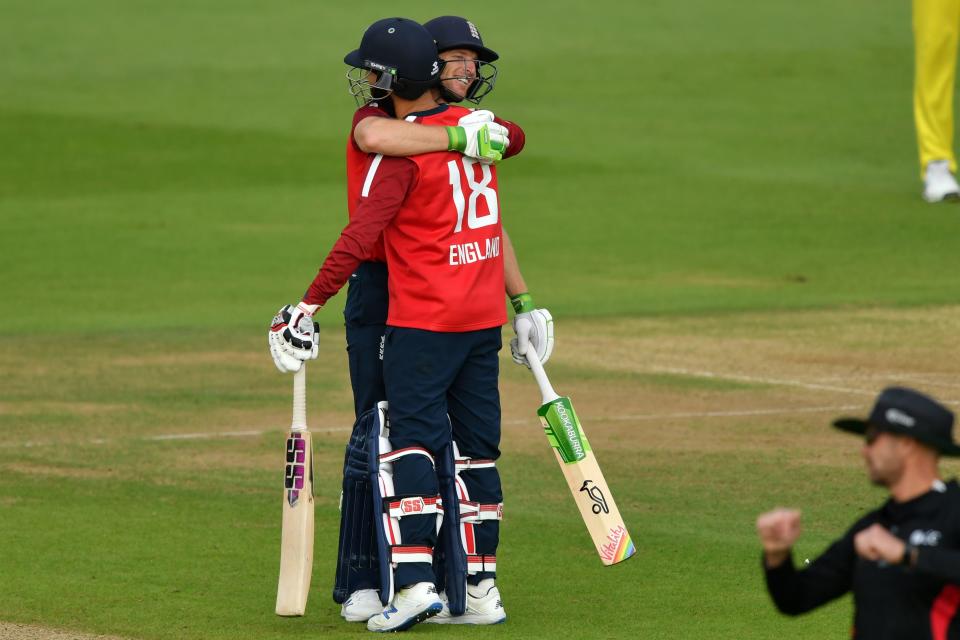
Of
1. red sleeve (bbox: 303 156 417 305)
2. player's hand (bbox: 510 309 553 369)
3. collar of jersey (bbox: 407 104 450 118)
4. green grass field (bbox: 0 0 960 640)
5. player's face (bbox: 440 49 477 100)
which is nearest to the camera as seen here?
red sleeve (bbox: 303 156 417 305)

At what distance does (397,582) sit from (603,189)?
18.6 meters

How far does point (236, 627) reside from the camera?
23.3 feet

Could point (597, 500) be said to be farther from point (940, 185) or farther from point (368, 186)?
point (940, 185)

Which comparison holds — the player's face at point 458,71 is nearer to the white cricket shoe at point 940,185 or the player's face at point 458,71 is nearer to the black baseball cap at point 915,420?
the black baseball cap at point 915,420

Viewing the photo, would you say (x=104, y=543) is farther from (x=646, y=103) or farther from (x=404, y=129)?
(x=646, y=103)

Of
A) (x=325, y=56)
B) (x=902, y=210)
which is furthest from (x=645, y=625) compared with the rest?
(x=325, y=56)

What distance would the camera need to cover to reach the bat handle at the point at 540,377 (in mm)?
7461

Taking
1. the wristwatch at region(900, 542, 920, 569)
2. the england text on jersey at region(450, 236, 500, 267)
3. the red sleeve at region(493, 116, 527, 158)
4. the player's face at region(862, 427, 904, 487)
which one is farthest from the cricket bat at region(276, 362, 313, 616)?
the wristwatch at region(900, 542, 920, 569)

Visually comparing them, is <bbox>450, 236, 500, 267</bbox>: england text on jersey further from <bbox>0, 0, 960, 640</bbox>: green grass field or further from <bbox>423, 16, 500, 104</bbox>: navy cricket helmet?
<bbox>0, 0, 960, 640</bbox>: green grass field

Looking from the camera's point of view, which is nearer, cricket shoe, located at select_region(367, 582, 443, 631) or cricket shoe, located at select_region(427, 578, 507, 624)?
cricket shoe, located at select_region(367, 582, 443, 631)

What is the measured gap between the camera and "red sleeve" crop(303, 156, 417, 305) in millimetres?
6859

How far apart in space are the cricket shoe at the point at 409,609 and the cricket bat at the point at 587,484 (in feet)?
2.52

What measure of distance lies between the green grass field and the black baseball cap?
9.07ft

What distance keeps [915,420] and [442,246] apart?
2942 mm
